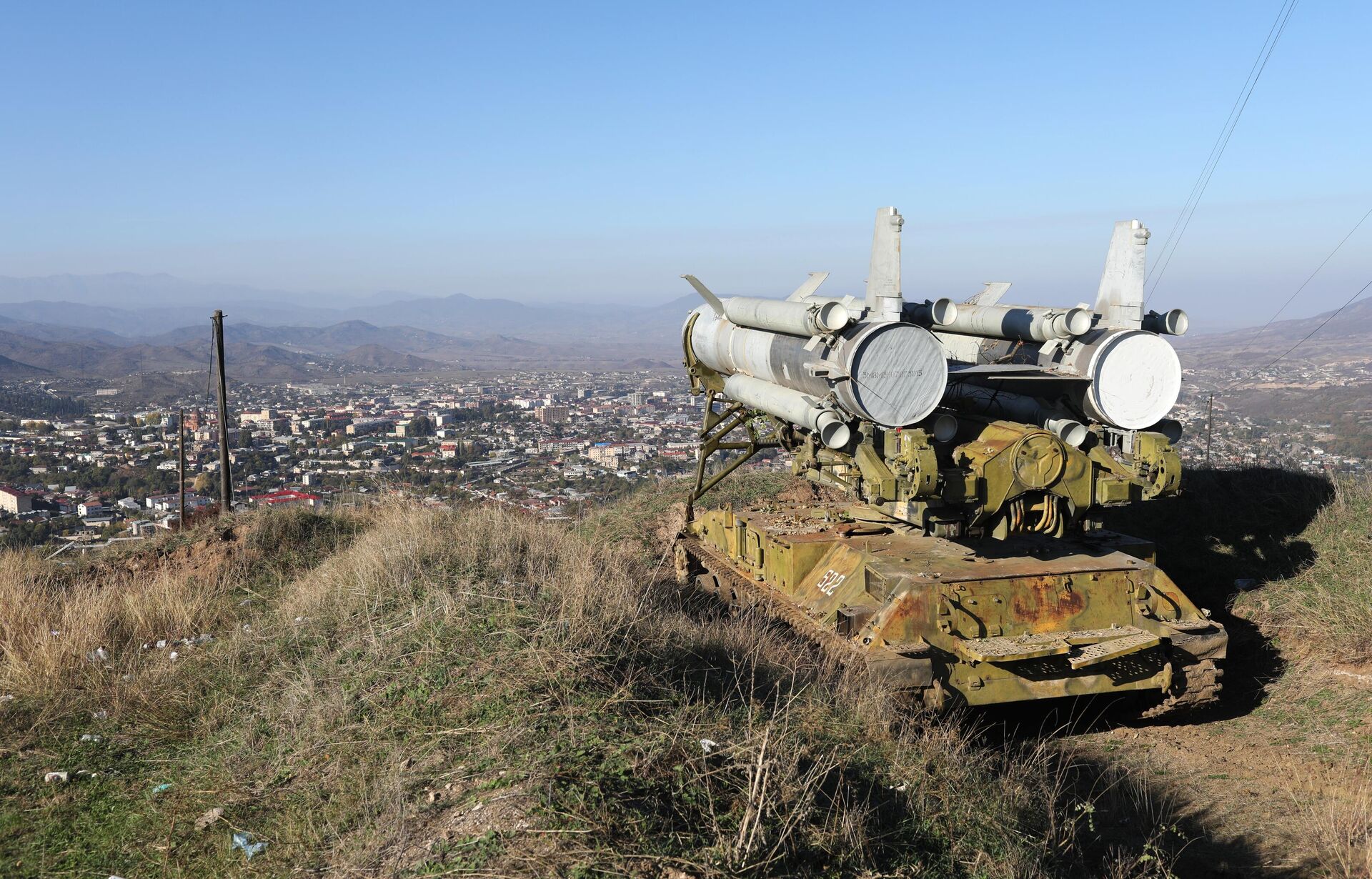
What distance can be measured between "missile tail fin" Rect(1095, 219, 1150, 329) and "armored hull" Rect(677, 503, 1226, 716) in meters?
2.14

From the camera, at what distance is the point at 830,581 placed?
9.46 meters

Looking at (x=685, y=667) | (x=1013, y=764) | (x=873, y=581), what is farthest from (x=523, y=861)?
(x=873, y=581)

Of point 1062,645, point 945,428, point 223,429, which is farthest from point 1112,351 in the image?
point 223,429

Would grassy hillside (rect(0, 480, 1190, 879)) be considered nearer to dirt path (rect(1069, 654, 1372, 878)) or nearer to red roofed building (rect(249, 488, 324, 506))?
dirt path (rect(1069, 654, 1372, 878))

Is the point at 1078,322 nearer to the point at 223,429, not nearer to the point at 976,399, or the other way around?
the point at 976,399

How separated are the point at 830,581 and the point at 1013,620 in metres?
1.73

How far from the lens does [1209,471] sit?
44.1 ft

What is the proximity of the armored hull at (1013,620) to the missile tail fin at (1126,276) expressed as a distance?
2144 mm

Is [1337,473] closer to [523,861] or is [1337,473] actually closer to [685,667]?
[685,667]

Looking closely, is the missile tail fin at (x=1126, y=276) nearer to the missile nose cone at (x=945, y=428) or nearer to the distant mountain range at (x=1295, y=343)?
the missile nose cone at (x=945, y=428)

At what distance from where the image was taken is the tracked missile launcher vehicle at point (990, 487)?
322 inches

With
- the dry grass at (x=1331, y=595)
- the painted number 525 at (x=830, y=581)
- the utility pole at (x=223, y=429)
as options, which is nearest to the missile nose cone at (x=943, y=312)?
the painted number 525 at (x=830, y=581)

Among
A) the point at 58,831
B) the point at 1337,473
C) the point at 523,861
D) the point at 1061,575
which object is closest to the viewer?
the point at 523,861

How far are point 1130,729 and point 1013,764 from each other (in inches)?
128
